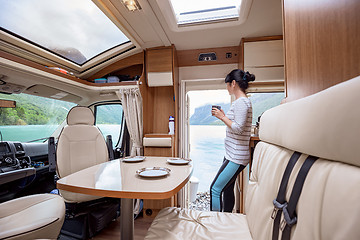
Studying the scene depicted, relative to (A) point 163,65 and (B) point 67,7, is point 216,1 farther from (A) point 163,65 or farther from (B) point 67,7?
(B) point 67,7

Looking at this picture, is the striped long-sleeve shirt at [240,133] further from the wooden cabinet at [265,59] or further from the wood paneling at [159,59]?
the wood paneling at [159,59]

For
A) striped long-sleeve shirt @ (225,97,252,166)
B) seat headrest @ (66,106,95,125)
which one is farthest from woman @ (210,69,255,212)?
seat headrest @ (66,106,95,125)

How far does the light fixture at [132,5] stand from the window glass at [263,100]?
6.47 feet

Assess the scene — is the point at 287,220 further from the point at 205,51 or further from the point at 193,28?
the point at 205,51

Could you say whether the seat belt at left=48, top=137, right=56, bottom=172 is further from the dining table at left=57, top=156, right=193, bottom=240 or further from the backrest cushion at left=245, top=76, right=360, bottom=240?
the backrest cushion at left=245, top=76, right=360, bottom=240

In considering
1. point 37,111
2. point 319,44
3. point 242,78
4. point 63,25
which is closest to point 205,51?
point 242,78

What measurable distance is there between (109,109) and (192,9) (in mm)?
2414

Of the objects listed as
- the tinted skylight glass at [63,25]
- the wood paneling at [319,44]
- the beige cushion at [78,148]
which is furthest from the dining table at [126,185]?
the tinted skylight glass at [63,25]

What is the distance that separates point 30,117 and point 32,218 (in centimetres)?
205

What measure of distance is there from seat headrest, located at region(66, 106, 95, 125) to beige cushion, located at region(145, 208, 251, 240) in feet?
5.00

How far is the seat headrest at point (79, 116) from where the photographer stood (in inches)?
78.7

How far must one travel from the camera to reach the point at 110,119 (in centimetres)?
347

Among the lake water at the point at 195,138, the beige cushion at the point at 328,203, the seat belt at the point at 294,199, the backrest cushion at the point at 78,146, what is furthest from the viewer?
the lake water at the point at 195,138

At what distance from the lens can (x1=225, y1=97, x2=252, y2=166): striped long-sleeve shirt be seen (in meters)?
1.58
